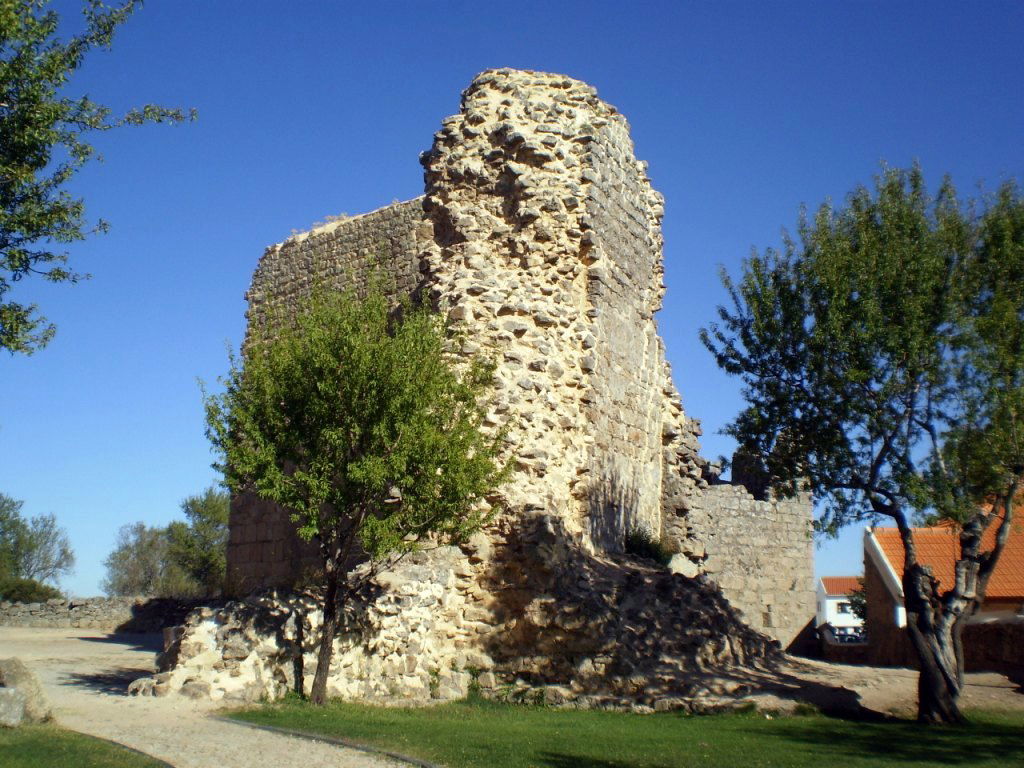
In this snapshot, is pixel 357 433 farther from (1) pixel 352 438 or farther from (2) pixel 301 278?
(2) pixel 301 278

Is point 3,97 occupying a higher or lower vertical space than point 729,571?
higher

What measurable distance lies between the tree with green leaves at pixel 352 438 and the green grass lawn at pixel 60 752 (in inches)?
113

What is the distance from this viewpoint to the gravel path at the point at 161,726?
7230mm

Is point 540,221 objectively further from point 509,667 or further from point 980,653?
point 980,653

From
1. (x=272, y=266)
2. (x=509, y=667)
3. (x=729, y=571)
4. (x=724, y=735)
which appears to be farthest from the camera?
(x=729, y=571)

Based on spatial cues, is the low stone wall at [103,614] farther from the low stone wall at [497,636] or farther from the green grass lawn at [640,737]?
the green grass lawn at [640,737]

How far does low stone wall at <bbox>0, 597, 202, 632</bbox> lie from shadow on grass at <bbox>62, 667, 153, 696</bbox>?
9.30 m

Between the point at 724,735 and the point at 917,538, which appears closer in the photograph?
the point at 724,735

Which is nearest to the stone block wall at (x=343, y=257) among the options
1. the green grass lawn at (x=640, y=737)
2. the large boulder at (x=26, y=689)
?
the green grass lawn at (x=640, y=737)

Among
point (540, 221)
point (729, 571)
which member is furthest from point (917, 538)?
point (540, 221)

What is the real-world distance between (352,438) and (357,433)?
102 mm

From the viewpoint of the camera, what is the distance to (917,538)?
69.9 feet

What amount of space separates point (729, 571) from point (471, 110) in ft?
34.4

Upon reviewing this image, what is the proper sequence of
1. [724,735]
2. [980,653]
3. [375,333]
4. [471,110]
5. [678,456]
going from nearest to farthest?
[724,735], [375,333], [471,110], [980,653], [678,456]
